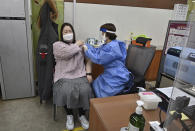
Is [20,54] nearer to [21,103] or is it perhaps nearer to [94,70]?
[21,103]

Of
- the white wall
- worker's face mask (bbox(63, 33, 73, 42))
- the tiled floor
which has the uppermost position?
the white wall

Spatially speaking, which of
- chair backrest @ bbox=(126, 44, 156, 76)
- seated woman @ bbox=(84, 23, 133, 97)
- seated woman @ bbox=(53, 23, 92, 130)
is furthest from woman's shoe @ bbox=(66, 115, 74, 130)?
chair backrest @ bbox=(126, 44, 156, 76)

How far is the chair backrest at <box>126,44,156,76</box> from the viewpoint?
5.35ft

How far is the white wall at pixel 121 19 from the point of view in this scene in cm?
279

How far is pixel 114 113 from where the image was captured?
952mm

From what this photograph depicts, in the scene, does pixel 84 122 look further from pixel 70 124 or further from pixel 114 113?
pixel 114 113

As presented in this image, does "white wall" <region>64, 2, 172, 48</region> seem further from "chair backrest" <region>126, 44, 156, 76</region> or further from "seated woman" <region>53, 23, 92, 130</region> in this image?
"chair backrest" <region>126, 44, 156, 76</region>

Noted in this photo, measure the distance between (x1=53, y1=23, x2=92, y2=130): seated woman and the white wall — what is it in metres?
0.90

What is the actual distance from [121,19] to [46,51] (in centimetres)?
175

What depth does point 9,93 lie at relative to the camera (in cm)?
231

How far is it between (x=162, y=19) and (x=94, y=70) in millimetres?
2127

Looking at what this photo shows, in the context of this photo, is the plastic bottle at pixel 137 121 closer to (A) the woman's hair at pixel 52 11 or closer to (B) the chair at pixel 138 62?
(B) the chair at pixel 138 62

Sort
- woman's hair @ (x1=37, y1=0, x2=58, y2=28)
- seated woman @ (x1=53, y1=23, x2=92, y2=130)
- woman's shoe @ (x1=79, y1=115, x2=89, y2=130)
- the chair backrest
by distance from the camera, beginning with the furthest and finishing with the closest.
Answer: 1. woman's hair @ (x1=37, y1=0, x2=58, y2=28)
2. woman's shoe @ (x1=79, y1=115, x2=89, y2=130)
3. seated woman @ (x1=53, y1=23, x2=92, y2=130)
4. the chair backrest

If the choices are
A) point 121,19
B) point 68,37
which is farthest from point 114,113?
point 121,19
